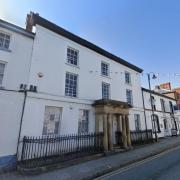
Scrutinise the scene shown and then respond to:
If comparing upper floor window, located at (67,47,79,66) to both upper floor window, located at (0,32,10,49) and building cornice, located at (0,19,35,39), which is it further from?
upper floor window, located at (0,32,10,49)

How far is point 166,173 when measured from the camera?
6.44m

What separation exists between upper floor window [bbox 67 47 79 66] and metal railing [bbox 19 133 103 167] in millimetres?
5982

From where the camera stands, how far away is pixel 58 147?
985 centimetres

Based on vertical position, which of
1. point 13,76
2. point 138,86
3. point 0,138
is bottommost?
point 0,138

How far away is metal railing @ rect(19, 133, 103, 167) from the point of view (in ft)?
27.7

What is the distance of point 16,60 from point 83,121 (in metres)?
6.63

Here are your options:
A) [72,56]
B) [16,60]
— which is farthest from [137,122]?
[16,60]

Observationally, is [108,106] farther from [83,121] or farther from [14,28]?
[14,28]

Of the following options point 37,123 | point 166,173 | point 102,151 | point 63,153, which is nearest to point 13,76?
point 37,123

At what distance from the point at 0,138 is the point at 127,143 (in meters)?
10.1

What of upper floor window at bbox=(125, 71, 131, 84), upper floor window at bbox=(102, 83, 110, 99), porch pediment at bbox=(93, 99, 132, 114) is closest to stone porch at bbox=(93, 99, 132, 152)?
porch pediment at bbox=(93, 99, 132, 114)

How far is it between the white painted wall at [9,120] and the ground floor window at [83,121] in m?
4.70

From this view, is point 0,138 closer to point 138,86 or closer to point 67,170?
point 67,170

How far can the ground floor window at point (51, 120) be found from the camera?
10.0 m
